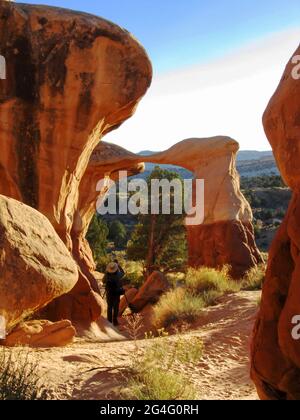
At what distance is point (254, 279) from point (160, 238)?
8301 mm

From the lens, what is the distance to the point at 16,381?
13.7ft

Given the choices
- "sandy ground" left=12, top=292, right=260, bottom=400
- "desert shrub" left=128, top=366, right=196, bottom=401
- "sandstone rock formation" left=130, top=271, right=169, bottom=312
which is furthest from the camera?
"sandstone rock formation" left=130, top=271, right=169, bottom=312

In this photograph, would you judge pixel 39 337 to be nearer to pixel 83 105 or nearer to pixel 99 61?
pixel 83 105

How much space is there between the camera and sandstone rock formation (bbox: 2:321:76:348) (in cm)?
721

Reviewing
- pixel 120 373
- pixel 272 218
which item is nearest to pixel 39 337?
pixel 120 373

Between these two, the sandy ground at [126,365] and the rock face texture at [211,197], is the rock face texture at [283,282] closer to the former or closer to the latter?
the sandy ground at [126,365]

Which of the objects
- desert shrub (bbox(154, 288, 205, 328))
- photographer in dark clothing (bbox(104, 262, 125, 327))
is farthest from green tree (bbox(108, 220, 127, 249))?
desert shrub (bbox(154, 288, 205, 328))

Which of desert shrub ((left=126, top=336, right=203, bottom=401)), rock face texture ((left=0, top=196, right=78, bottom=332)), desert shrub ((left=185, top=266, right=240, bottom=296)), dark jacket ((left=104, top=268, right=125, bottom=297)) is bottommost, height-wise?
desert shrub ((left=185, top=266, right=240, bottom=296))

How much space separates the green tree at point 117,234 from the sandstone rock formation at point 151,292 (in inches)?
717

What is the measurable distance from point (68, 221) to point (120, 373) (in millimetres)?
6190

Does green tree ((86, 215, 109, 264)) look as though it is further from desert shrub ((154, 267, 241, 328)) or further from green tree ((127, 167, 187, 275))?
desert shrub ((154, 267, 241, 328))

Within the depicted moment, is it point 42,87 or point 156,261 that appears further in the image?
point 156,261

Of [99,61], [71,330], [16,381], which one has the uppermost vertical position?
[99,61]

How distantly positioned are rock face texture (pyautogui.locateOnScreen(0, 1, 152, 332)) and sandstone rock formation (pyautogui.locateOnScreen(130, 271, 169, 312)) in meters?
3.96
